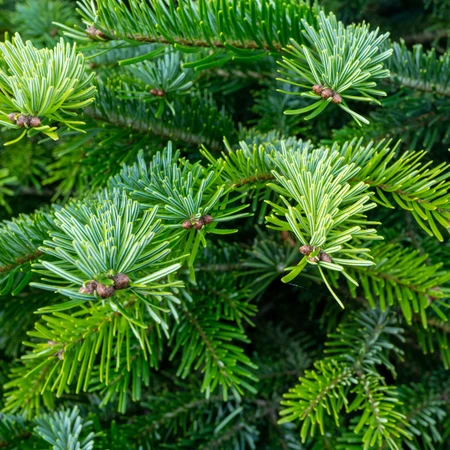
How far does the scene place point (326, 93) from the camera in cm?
33

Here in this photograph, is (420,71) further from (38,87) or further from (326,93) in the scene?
(38,87)

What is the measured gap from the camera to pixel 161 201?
1.12ft

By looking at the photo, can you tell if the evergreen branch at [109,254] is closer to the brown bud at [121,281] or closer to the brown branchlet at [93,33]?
the brown bud at [121,281]

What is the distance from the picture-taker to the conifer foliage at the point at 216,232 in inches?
12.1

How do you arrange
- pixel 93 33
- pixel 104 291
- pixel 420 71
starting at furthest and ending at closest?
1. pixel 420 71
2. pixel 93 33
3. pixel 104 291

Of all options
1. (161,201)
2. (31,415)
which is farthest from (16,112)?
(31,415)

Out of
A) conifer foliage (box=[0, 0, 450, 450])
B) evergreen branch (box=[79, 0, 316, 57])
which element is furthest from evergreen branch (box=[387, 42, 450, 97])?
evergreen branch (box=[79, 0, 316, 57])

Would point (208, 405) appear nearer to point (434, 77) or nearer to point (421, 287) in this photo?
point (421, 287)

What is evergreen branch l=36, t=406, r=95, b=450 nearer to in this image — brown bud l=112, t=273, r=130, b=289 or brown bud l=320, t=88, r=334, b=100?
brown bud l=112, t=273, r=130, b=289

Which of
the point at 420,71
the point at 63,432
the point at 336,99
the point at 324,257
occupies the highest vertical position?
the point at 420,71

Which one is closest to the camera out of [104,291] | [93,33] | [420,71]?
[104,291]

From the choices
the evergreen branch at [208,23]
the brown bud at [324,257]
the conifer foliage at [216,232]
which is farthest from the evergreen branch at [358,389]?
the evergreen branch at [208,23]

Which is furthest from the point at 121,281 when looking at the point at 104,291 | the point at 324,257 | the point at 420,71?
the point at 420,71

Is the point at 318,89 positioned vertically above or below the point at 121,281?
above
